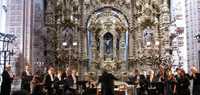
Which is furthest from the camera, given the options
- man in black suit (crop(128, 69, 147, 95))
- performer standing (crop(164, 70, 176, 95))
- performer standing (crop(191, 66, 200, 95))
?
man in black suit (crop(128, 69, 147, 95))

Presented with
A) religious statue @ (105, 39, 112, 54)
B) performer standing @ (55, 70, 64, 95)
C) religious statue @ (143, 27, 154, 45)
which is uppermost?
religious statue @ (143, 27, 154, 45)

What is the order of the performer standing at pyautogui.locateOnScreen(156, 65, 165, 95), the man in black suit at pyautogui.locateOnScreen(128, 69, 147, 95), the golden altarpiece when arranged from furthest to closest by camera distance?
the golden altarpiece → the man in black suit at pyautogui.locateOnScreen(128, 69, 147, 95) → the performer standing at pyautogui.locateOnScreen(156, 65, 165, 95)

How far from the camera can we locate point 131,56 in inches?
965

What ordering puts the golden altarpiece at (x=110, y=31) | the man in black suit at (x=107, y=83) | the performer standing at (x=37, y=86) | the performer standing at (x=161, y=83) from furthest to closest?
the golden altarpiece at (x=110, y=31) → the man in black suit at (x=107, y=83) → the performer standing at (x=161, y=83) → the performer standing at (x=37, y=86)

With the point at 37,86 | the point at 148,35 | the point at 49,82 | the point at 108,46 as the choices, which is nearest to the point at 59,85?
the point at 49,82

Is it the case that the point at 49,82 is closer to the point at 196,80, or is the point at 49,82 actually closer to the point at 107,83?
the point at 107,83

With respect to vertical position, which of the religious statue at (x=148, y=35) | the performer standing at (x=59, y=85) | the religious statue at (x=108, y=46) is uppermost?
the religious statue at (x=148, y=35)

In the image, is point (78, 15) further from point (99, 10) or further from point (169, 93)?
point (169, 93)

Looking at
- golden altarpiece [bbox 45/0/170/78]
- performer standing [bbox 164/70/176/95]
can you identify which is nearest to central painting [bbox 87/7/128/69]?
golden altarpiece [bbox 45/0/170/78]

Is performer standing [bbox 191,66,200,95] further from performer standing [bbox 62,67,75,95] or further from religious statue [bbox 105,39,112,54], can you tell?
religious statue [bbox 105,39,112,54]

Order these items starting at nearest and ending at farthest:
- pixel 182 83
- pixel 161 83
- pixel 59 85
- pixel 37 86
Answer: pixel 182 83, pixel 37 86, pixel 161 83, pixel 59 85

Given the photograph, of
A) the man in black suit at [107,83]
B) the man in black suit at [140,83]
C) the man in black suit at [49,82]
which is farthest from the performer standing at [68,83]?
the man in black suit at [140,83]

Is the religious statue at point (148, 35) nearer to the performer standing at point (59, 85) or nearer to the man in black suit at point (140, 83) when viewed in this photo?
the man in black suit at point (140, 83)

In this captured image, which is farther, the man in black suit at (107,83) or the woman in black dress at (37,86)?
the man in black suit at (107,83)
